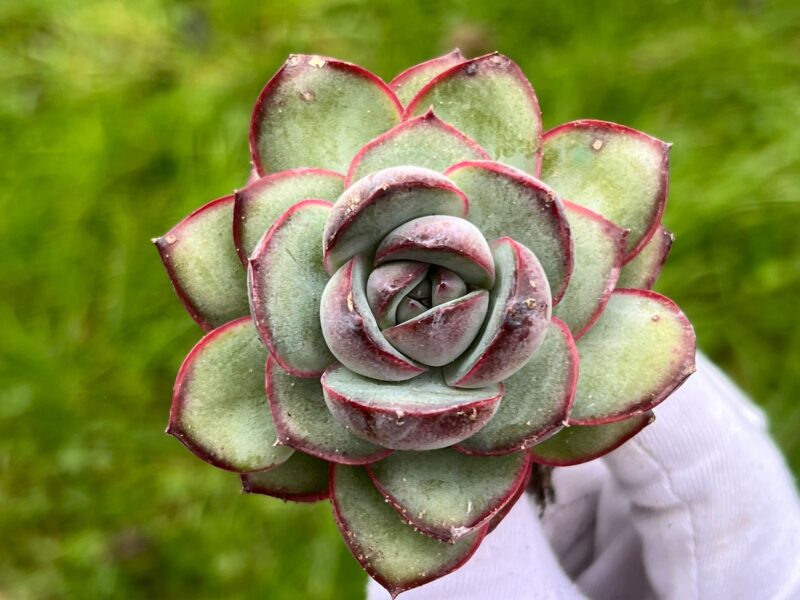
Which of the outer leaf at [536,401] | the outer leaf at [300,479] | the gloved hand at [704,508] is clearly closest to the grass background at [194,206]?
the gloved hand at [704,508]

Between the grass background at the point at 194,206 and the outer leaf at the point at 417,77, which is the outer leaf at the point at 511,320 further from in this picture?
the grass background at the point at 194,206

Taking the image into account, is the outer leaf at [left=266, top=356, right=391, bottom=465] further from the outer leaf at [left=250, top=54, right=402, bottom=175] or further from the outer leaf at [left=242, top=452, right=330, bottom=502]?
the outer leaf at [left=250, top=54, right=402, bottom=175]

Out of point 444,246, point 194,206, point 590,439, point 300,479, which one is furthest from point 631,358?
point 194,206

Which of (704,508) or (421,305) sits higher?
(421,305)

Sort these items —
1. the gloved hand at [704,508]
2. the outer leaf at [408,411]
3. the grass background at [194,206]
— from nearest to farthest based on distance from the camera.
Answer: the outer leaf at [408,411]
the gloved hand at [704,508]
the grass background at [194,206]

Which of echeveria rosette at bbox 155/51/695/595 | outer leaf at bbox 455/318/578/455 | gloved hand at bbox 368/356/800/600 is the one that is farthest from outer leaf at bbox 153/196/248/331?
gloved hand at bbox 368/356/800/600

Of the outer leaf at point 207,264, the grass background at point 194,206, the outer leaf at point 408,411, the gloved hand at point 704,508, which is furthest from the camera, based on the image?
the grass background at point 194,206

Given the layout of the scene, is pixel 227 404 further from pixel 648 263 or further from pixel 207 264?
pixel 648 263
